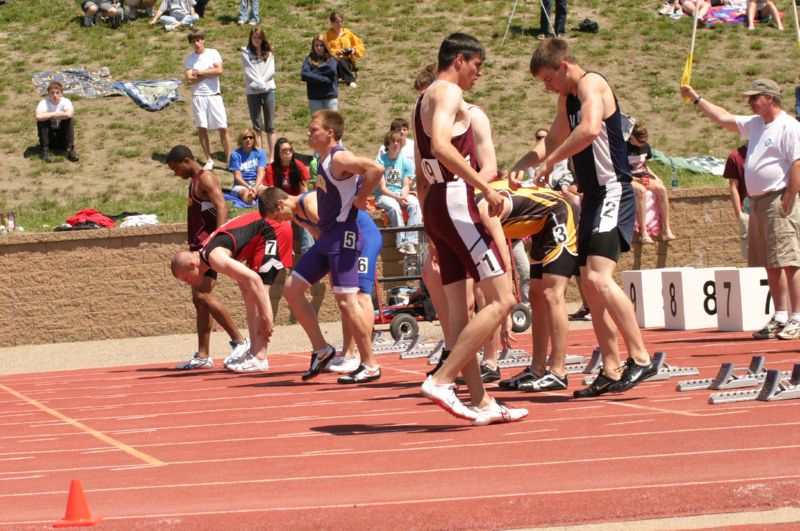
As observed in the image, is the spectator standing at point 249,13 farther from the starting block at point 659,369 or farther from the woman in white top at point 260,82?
the starting block at point 659,369

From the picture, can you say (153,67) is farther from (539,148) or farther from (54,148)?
(539,148)

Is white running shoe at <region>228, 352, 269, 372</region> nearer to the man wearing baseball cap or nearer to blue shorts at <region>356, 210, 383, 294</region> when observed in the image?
blue shorts at <region>356, 210, 383, 294</region>

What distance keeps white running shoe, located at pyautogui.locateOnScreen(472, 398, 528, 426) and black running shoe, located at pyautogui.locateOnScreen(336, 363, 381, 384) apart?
2.88 m

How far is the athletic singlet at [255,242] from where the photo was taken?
1211 cm

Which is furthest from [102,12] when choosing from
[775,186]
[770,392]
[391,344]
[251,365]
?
[770,392]

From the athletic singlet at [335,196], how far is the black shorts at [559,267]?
1.83 m

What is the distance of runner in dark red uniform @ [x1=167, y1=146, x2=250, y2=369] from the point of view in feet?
40.9

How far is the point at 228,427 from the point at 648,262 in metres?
10.9

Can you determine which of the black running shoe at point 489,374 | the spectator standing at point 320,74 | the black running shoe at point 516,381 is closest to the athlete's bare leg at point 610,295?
the black running shoe at point 516,381

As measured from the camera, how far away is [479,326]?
7211 mm

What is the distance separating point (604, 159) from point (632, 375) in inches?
54.2

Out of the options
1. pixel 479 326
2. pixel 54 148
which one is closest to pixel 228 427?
pixel 479 326

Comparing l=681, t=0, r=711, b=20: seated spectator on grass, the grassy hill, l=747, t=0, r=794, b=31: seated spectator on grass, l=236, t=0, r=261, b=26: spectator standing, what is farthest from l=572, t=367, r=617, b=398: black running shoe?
l=747, t=0, r=794, b=31: seated spectator on grass

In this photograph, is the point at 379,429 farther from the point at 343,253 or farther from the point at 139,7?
the point at 139,7
